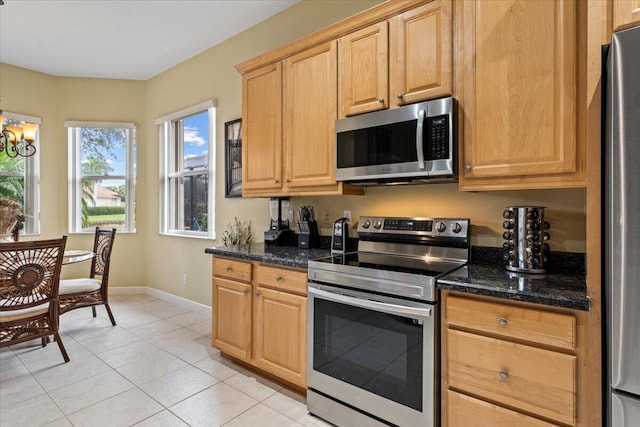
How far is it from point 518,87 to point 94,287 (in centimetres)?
384

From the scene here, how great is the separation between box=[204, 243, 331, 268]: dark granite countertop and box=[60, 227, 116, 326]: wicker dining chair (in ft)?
5.20

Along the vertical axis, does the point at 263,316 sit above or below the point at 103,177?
below

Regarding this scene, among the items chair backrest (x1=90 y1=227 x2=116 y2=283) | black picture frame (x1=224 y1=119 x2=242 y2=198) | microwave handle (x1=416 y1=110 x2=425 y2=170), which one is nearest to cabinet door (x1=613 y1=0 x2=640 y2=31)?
microwave handle (x1=416 y1=110 x2=425 y2=170)

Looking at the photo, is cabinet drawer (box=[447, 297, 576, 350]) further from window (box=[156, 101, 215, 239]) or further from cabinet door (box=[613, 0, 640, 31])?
window (box=[156, 101, 215, 239])

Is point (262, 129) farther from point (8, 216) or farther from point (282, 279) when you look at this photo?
point (8, 216)

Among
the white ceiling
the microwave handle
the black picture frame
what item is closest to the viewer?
the microwave handle

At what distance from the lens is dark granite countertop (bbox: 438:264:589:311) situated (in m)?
1.31

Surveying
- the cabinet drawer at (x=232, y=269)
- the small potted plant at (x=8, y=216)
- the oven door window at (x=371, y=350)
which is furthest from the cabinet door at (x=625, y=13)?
the small potted plant at (x=8, y=216)

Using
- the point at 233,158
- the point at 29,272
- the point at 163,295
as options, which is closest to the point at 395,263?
the point at 233,158

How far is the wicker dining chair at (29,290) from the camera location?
7.95 ft

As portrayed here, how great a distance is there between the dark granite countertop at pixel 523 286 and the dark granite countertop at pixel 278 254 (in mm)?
883

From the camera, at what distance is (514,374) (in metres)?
1.42

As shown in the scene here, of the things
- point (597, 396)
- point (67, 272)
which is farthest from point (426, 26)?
point (67, 272)

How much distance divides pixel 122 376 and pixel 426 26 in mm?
3046
